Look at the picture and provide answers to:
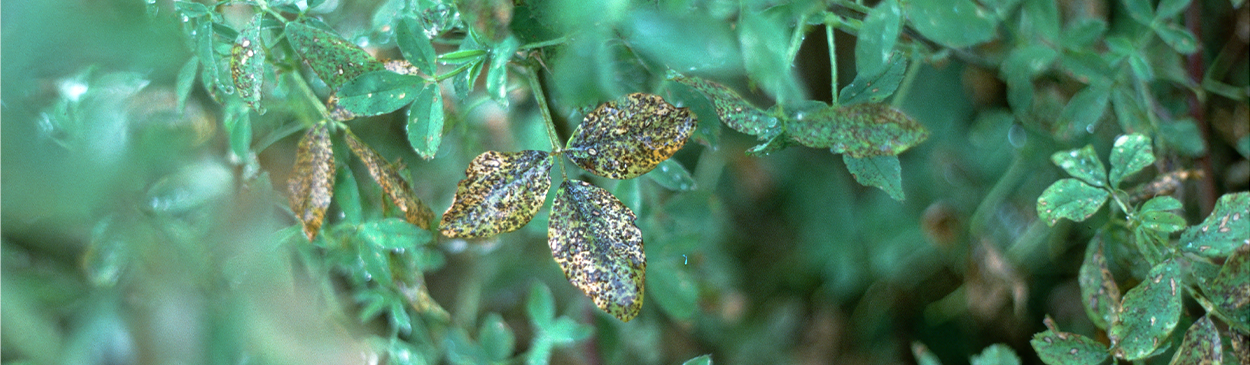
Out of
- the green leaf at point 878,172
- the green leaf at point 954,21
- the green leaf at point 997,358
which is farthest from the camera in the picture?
the green leaf at point 997,358

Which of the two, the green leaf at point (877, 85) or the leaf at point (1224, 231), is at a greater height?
the green leaf at point (877, 85)

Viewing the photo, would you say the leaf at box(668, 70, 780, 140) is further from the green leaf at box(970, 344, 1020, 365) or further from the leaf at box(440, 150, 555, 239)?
the green leaf at box(970, 344, 1020, 365)

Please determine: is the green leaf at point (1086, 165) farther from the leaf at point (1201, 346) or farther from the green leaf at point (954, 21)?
the green leaf at point (954, 21)

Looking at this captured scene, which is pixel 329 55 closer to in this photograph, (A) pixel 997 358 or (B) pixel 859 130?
(B) pixel 859 130

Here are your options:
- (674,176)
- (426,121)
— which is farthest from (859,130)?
(426,121)

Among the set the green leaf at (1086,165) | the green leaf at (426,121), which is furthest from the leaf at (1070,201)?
the green leaf at (426,121)

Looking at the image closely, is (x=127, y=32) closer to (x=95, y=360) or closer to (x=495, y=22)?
(x=495, y=22)

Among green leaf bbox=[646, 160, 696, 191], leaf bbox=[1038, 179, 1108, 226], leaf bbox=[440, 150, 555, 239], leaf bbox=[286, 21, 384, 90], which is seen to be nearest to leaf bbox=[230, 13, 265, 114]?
leaf bbox=[286, 21, 384, 90]
